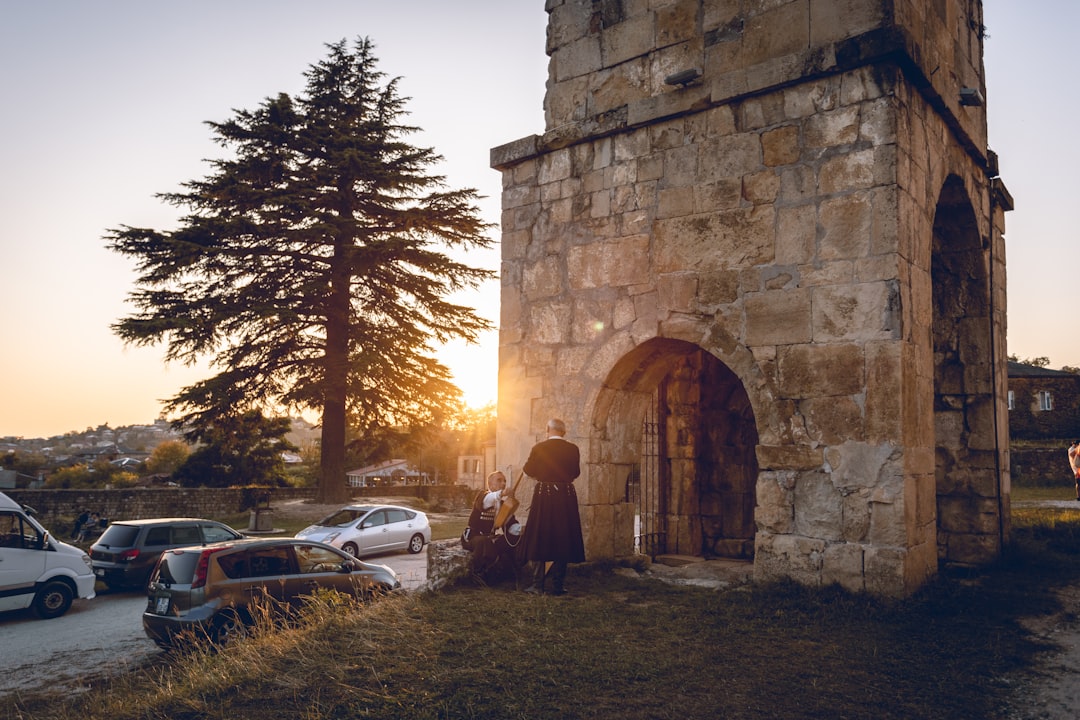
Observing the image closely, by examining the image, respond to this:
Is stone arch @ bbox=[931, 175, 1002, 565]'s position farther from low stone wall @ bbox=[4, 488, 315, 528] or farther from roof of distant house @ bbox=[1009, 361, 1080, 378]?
roof of distant house @ bbox=[1009, 361, 1080, 378]

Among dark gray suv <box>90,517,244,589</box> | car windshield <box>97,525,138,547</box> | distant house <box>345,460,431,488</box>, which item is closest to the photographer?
dark gray suv <box>90,517,244,589</box>

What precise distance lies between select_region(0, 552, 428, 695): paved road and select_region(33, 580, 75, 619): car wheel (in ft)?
0.42

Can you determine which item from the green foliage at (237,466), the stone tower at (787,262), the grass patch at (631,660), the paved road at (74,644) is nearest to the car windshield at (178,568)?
the paved road at (74,644)

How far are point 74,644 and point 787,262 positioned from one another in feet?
30.8

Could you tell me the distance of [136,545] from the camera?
13.1 m

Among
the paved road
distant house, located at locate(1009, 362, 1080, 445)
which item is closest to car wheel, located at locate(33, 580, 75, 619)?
the paved road

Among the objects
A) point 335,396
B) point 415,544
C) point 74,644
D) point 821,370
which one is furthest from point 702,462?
point 335,396

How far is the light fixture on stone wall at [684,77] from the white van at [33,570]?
1064 centimetres

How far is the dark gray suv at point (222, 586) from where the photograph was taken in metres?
8.33

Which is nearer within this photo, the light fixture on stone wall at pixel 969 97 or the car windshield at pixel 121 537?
the light fixture on stone wall at pixel 969 97

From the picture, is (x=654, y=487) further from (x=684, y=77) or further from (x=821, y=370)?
(x=684, y=77)

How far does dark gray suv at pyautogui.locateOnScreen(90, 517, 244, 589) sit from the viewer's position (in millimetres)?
12984

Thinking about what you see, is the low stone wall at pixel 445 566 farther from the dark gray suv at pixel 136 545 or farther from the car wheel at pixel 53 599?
the dark gray suv at pixel 136 545

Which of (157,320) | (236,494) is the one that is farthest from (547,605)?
(236,494)
